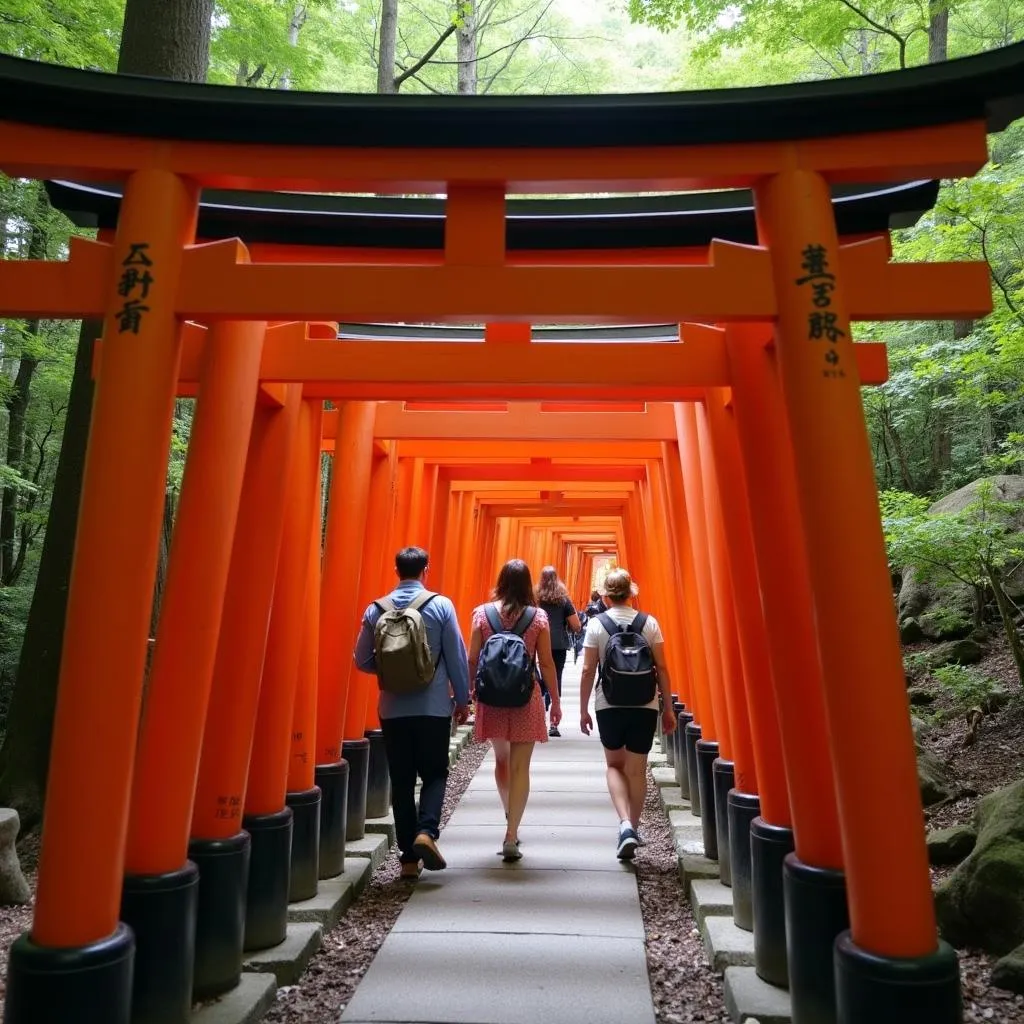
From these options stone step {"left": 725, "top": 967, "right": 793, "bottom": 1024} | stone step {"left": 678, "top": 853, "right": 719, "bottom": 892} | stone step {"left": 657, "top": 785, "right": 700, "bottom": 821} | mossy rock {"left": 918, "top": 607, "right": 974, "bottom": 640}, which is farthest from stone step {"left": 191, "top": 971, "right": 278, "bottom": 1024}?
mossy rock {"left": 918, "top": 607, "right": 974, "bottom": 640}

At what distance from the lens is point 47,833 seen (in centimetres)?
243

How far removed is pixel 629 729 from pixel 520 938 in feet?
4.72

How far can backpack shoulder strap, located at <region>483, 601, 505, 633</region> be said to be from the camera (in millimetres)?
5012

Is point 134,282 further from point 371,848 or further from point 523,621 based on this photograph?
point 371,848

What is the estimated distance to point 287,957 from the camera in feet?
11.2

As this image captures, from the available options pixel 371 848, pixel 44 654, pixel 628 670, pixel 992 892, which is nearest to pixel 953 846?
pixel 992 892

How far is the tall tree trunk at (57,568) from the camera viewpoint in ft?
15.7

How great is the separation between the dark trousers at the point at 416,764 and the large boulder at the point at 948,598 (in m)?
6.36

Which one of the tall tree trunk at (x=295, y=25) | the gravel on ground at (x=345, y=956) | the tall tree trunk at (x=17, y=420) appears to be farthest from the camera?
the tall tree trunk at (x=295, y=25)

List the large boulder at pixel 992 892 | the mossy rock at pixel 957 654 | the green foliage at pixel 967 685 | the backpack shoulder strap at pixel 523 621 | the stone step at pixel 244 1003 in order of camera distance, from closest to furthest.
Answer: the stone step at pixel 244 1003 → the large boulder at pixel 992 892 → the backpack shoulder strap at pixel 523 621 → the green foliage at pixel 967 685 → the mossy rock at pixel 957 654

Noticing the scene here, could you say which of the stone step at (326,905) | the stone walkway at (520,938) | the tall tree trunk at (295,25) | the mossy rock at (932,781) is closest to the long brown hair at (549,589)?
the stone walkway at (520,938)

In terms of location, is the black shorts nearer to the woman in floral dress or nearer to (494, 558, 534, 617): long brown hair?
the woman in floral dress

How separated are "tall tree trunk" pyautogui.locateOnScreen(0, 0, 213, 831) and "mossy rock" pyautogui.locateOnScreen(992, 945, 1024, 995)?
15.6ft

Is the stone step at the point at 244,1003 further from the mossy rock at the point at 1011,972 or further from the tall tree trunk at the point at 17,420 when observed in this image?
the tall tree trunk at the point at 17,420
